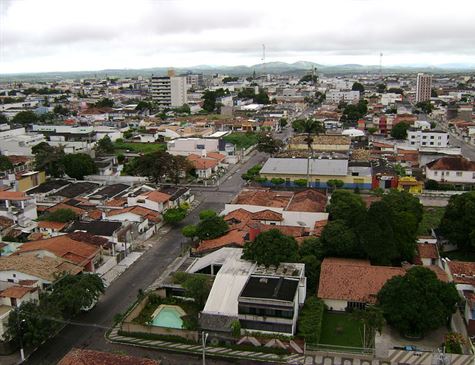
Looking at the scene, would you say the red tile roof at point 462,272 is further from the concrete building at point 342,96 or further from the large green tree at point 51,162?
the concrete building at point 342,96

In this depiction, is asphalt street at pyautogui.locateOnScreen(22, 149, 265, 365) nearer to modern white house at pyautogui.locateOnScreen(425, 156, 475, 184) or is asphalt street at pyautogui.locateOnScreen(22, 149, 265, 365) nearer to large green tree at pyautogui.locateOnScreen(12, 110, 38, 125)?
modern white house at pyautogui.locateOnScreen(425, 156, 475, 184)

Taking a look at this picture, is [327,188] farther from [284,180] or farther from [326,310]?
[326,310]

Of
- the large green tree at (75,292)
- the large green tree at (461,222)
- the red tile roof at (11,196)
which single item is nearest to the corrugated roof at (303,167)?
the large green tree at (461,222)

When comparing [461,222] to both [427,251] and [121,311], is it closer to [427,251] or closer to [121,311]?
[427,251]

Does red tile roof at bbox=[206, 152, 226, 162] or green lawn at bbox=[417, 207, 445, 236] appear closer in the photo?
green lawn at bbox=[417, 207, 445, 236]

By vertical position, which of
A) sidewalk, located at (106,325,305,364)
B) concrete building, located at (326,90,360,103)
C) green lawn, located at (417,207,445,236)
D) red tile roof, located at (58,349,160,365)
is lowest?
sidewalk, located at (106,325,305,364)

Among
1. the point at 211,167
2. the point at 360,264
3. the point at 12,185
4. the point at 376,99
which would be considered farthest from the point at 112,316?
the point at 376,99

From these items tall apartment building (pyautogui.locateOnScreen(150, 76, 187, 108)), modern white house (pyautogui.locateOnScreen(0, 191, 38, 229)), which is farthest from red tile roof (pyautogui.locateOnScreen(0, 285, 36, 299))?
tall apartment building (pyautogui.locateOnScreen(150, 76, 187, 108))
